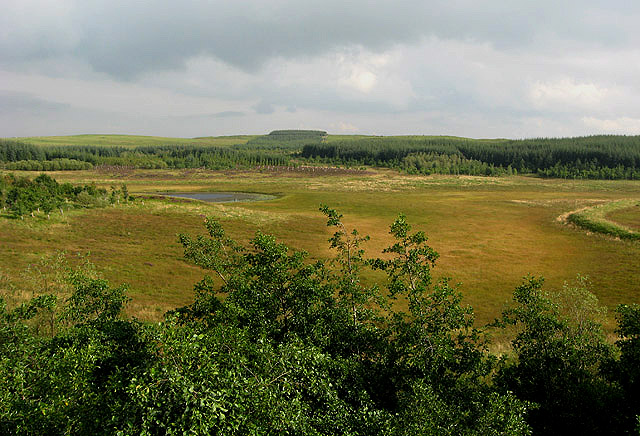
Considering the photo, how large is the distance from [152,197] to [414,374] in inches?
3530

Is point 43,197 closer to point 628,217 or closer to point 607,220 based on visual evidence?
point 607,220

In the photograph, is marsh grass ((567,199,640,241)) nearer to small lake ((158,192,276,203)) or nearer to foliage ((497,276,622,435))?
foliage ((497,276,622,435))

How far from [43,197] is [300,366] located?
3077 inches

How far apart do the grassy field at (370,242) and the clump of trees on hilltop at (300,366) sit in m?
15.9

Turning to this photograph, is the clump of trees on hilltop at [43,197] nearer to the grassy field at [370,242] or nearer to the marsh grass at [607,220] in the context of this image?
the grassy field at [370,242]

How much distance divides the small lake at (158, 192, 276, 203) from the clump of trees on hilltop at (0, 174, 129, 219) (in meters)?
28.8

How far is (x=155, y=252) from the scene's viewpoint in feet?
155

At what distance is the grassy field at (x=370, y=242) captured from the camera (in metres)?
36.4

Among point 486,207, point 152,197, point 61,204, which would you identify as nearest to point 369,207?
point 486,207

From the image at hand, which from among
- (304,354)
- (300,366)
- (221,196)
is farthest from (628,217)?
(221,196)

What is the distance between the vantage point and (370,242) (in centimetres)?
5616

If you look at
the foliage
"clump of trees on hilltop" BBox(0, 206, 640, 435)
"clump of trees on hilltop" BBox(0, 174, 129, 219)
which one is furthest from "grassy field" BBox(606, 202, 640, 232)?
"clump of trees on hilltop" BBox(0, 174, 129, 219)

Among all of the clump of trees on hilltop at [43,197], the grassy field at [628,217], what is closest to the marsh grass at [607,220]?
the grassy field at [628,217]

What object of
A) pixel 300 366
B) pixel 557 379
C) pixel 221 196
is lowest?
pixel 221 196
